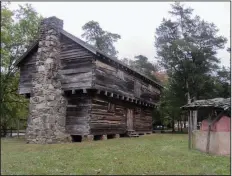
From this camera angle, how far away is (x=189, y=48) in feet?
112

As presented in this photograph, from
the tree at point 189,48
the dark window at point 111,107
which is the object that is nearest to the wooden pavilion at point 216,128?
the dark window at point 111,107

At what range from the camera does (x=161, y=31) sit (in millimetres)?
38344

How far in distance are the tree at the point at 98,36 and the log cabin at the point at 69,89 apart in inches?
958

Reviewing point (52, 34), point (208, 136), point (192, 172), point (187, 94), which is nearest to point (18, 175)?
point (192, 172)

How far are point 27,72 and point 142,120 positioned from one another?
12.3 m

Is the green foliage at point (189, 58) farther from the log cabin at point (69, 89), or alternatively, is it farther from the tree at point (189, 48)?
the log cabin at point (69, 89)

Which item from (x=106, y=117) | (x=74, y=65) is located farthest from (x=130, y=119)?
(x=74, y=65)

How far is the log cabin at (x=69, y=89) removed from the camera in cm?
1906

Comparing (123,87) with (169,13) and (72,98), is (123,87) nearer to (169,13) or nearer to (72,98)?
(72,98)

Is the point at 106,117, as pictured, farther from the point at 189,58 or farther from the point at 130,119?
the point at 189,58

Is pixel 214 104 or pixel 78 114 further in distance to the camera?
pixel 78 114

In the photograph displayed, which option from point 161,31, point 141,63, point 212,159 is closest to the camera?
point 212,159

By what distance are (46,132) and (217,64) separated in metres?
26.2

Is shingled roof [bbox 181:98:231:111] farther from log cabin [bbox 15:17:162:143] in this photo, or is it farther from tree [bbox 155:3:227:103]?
tree [bbox 155:3:227:103]
